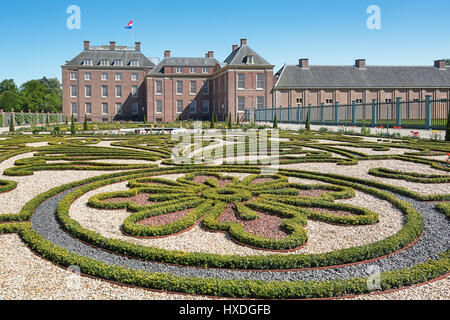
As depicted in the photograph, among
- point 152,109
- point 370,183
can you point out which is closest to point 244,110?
point 152,109

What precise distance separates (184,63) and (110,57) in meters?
11.1

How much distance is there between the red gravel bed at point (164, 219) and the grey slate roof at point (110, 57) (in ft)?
176

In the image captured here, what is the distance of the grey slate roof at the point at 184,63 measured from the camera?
175ft

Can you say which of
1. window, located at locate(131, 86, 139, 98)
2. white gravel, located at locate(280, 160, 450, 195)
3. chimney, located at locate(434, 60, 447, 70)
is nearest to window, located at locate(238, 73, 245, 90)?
window, located at locate(131, 86, 139, 98)

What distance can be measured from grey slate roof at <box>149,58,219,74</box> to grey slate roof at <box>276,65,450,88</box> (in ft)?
37.3

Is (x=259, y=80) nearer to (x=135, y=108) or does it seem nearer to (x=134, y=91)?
(x=134, y=91)

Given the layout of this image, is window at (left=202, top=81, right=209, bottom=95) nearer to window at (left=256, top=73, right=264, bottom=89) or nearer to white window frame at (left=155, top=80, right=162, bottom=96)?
white window frame at (left=155, top=80, right=162, bottom=96)

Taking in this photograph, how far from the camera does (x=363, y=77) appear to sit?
5056cm

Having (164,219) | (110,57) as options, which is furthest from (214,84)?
(164,219)

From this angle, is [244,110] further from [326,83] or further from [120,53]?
[120,53]

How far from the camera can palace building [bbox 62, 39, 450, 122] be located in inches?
1871

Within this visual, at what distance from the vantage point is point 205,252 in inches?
161
